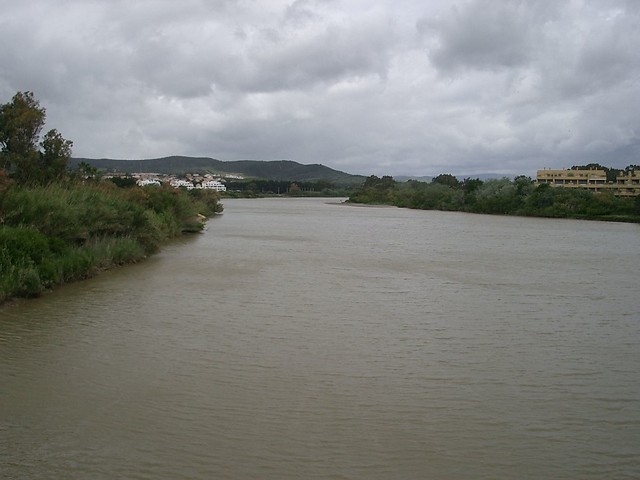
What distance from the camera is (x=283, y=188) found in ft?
516

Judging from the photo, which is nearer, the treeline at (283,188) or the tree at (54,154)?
the tree at (54,154)

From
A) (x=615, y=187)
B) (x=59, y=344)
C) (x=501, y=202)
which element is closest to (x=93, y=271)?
(x=59, y=344)

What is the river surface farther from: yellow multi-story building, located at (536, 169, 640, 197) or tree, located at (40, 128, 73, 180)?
yellow multi-story building, located at (536, 169, 640, 197)

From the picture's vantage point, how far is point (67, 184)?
71.9ft

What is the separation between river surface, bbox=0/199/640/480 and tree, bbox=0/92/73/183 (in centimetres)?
704

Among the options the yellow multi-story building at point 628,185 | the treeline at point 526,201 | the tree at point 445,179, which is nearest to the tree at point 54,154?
the treeline at point 526,201

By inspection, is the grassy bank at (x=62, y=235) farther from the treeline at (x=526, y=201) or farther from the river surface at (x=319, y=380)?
the treeline at (x=526, y=201)

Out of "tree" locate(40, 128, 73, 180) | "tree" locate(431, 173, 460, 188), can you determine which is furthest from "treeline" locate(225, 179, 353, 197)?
"tree" locate(40, 128, 73, 180)

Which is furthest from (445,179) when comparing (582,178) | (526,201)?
(526,201)

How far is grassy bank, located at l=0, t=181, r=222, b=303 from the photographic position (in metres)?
13.4

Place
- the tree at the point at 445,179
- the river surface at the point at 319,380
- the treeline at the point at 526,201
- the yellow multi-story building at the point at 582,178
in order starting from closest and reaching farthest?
1. the river surface at the point at 319,380
2. the treeline at the point at 526,201
3. the yellow multi-story building at the point at 582,178
4. the tree at the point at 445,179

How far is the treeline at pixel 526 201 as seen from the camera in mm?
62344

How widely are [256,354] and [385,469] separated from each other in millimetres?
4353

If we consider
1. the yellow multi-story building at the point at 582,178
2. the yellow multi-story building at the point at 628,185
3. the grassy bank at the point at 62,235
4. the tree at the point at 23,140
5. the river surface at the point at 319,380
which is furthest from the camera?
the yellow multi-story building at the point at 582,178
